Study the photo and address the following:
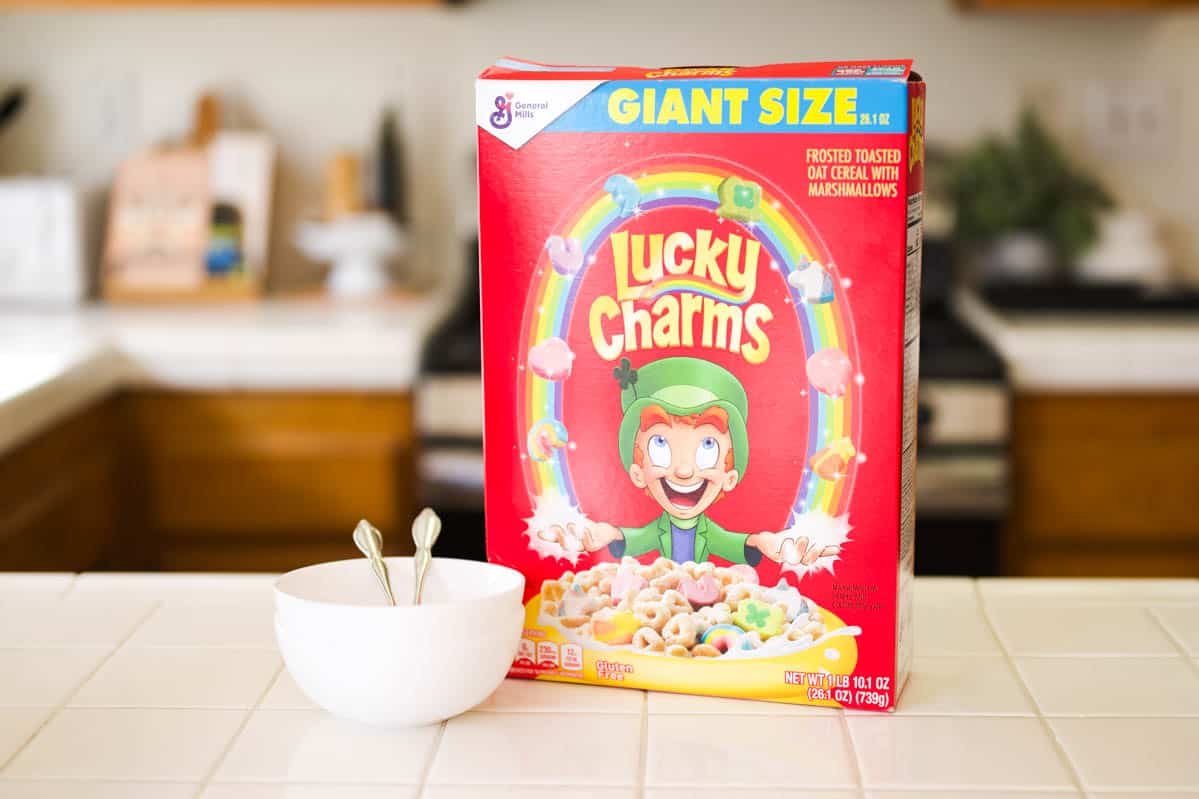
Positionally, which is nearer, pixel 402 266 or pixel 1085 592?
pixel 1085 592

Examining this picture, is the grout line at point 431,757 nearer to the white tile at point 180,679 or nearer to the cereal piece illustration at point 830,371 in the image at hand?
the white tile at point 180,679

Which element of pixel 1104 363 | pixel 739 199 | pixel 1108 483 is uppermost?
pixel 739 199

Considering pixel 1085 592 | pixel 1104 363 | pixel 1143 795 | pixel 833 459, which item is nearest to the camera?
pixel 1143 795

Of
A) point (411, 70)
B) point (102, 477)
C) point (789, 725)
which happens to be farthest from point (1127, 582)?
point (411, 70)

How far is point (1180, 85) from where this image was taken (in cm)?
271

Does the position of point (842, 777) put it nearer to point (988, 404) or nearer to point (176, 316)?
point (988, 404)

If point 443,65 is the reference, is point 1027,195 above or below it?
below

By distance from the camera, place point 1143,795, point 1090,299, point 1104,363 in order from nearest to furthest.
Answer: point 1143,795, point 1104,363, point 1090,299

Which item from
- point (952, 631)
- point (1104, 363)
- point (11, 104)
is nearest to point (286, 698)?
point (952, 631)

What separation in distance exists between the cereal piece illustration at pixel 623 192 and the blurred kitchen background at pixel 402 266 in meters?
1.32

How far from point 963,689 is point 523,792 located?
318mm

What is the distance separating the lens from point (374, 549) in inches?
33.7

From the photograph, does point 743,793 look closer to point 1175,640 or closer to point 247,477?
point 1175,640

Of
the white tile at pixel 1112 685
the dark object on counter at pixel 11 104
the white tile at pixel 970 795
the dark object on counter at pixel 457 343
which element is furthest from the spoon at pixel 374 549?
the dark object on counter at pixel 11 104
